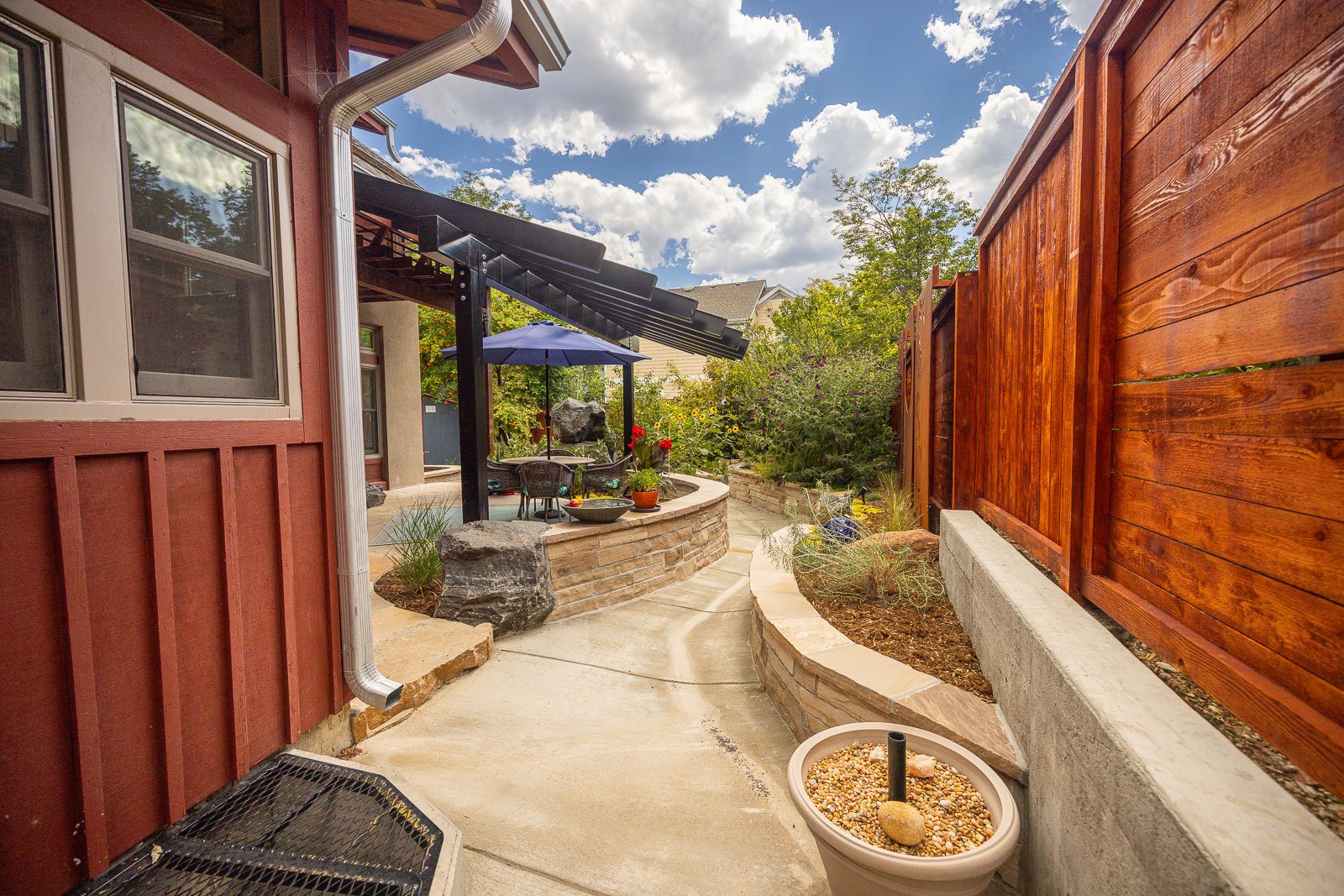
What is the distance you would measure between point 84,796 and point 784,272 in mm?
30457

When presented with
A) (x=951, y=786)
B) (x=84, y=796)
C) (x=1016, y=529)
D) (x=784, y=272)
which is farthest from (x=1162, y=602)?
(x=784, y=272)

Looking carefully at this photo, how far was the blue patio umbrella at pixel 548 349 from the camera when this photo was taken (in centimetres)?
561

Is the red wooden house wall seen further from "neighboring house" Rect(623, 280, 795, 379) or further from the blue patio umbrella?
"neighboring house" Rect(623, 280, 795, 379)

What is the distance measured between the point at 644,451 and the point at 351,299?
4460 mm

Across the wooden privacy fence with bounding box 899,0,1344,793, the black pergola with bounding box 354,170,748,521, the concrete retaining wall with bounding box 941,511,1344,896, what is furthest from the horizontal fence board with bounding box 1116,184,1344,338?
the black pergola with bounding box 354,170,748,521

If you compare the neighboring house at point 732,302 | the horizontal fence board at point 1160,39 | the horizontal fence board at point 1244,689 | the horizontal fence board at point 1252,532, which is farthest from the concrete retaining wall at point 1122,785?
the neighboring house at point 732,302

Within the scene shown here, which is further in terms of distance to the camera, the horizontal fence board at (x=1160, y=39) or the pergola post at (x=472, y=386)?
the pergola post at (x=472, y=386)

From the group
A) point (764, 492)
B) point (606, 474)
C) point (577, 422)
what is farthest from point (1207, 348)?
point (577, 422)

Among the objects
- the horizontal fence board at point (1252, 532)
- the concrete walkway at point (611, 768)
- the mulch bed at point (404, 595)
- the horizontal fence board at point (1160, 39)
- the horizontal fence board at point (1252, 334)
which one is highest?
the horizontal fence board at point (1160, 39)

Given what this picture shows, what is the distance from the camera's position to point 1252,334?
112cm

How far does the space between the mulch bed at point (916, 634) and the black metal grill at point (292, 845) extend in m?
1.98

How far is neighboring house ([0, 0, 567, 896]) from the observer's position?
1292 mm

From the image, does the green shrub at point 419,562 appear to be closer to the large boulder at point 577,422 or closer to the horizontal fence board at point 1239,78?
the horizontal fence board at point 1239,78

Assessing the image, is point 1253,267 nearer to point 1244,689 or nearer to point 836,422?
point 1244,689
